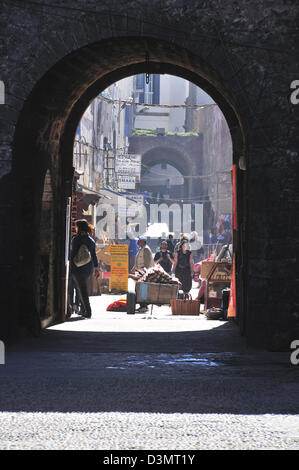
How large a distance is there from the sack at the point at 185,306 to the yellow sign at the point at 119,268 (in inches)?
217

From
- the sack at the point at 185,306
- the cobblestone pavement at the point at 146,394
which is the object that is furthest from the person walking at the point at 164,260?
the cobblestone pavement at the point at 146,394

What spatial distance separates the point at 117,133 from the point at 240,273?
31.9 meters

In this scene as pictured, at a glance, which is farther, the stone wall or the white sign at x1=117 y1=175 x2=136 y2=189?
the white sign at x1=117 y1=175 x2=136 y2=189

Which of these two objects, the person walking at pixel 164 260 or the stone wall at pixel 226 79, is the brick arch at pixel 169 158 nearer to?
the person walking at pixel 164 260

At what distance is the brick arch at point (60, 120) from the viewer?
29.3 ft

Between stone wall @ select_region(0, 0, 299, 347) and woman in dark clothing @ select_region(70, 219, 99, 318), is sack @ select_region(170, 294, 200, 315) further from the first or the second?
stone wall @ select_region(0, 0, 299, 347)

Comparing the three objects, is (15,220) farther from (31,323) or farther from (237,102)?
(237,102)

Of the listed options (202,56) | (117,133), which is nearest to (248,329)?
(202,56)

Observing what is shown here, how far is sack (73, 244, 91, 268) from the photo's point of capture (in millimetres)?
12352

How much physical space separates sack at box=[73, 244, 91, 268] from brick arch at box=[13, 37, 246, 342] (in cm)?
117

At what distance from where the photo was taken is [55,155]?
35.5ft

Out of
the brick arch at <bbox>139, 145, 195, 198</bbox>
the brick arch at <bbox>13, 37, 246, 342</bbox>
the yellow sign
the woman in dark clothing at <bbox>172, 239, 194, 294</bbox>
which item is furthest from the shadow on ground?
the brick arch at <bbox>139, 145, 195, 198</bbox>

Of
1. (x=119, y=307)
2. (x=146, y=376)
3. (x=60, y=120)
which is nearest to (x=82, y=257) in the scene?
(x=119, y=307)
